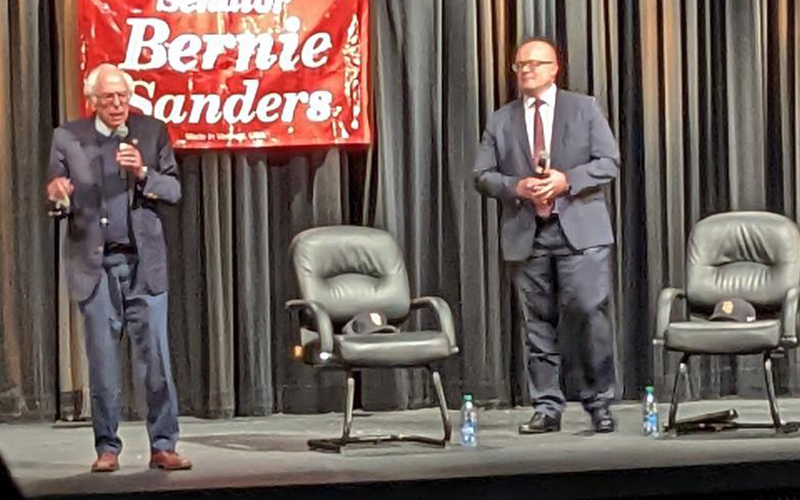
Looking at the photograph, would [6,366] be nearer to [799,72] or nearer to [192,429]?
[192,429]

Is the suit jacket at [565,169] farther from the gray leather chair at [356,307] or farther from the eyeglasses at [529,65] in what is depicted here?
the gray leather chair at [356,307]

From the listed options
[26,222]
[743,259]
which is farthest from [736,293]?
[26,222]

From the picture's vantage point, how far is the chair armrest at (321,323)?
17.4 ft

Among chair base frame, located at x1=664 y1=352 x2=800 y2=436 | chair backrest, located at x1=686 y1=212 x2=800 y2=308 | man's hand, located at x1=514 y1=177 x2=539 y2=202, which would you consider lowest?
chair base frame, located at x1=664 y1=352 x2=800 y2=436

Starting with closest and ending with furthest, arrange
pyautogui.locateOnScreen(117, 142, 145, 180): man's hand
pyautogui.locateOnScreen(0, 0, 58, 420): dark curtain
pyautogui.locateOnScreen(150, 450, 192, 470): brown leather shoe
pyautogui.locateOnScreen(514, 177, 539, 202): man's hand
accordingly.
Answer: pyautogui.locateOnScreen(117, 142, 145, 180): man's hand, pyautogui.locateOnScreen(150, 450, 192, 470): brown leather shoe, pyautogui.locateOnScreen(514, 177, 539, 202): man's hand, pyautogui.locateOnScreen(0, 0, 58, 420): dark curtain

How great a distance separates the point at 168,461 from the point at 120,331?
0.46 metres

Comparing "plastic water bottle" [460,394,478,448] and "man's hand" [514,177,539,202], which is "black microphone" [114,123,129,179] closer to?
"man's hand" [514,177,539,202]

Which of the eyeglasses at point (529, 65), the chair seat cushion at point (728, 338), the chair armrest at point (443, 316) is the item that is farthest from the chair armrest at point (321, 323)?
the chair seat cushion at point (728, 338)

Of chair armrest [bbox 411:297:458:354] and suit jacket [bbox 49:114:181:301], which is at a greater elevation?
suit jacket [bbox 49:114:181:301]

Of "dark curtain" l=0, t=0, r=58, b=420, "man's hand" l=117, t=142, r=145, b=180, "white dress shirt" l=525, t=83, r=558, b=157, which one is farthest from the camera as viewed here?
"dark curtain" l=0, t=0, r=58, b=420

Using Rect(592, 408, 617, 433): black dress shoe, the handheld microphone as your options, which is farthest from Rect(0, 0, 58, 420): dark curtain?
Rect(592, 408, 617, 433): black dress shoe

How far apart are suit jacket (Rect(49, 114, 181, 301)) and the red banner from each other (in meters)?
1.66

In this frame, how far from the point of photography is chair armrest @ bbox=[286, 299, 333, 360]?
5289 millimetres

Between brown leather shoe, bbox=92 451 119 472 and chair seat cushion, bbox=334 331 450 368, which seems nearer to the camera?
brown leather shoe, bbox=92 451 119 472
